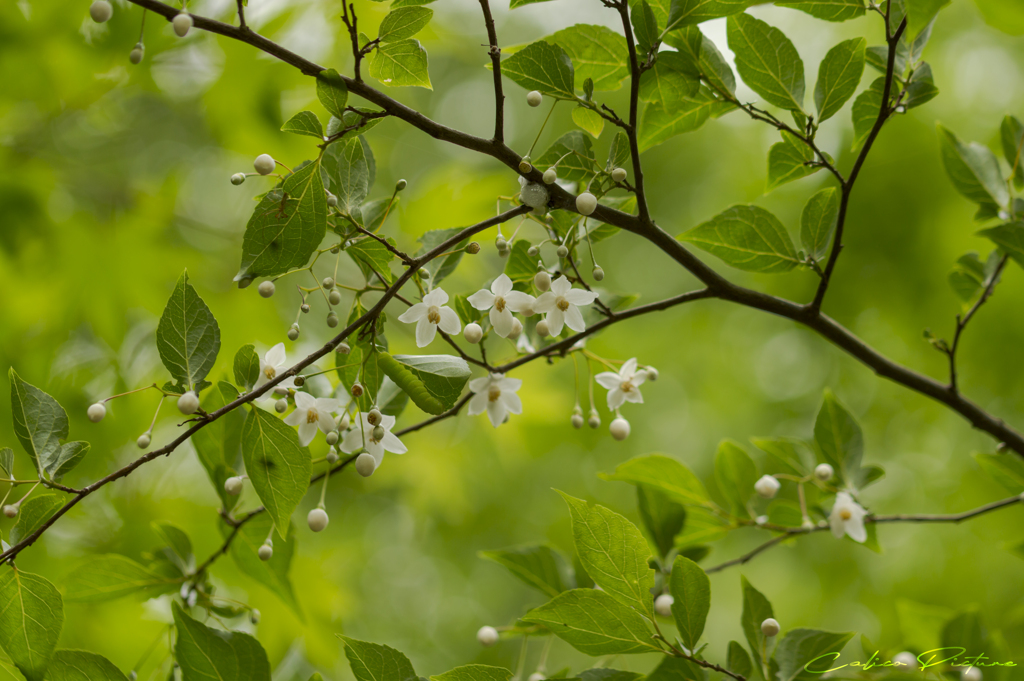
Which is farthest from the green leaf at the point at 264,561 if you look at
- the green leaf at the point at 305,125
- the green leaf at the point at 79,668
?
the green leaf at the point at 305,125

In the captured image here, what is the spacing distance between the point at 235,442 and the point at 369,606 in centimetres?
213

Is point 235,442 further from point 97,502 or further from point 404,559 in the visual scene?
point 404,559

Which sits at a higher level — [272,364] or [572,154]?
[572,154]

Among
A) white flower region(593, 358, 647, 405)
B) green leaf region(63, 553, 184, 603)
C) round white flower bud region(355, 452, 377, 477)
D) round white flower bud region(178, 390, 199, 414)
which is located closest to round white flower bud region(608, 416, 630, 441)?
white flower region(593, 358, 647, 405)

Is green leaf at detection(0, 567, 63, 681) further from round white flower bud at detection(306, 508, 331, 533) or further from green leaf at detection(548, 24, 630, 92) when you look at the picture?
green leaf at detection(548, 24, 630, 92)

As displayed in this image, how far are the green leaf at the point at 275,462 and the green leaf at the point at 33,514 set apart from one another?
0.14 m

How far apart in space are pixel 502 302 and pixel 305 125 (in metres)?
0.17

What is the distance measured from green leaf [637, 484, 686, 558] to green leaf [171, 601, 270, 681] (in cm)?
37

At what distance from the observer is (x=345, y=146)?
1.53 feet

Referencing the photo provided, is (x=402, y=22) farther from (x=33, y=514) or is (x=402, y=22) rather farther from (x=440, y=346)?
(x=440, y=346)

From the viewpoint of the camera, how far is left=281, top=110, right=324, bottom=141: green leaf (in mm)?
383

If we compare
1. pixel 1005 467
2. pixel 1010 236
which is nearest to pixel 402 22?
pixel 1010 236

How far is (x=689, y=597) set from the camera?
450mm

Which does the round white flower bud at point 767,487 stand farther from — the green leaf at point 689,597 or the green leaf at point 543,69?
the green leaf at point 543,69
